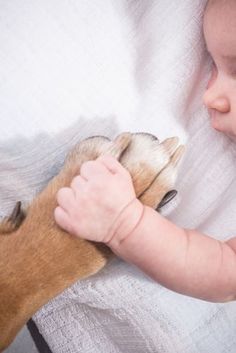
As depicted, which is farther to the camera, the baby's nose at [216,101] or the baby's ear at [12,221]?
the baby's nose at [216,101]

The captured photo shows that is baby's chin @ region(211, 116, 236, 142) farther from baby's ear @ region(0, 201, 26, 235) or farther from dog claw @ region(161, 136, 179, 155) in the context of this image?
baby's ear @ region(0, 201, 26, 235)

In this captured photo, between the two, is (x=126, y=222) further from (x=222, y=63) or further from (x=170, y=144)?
(x=222, y=63)

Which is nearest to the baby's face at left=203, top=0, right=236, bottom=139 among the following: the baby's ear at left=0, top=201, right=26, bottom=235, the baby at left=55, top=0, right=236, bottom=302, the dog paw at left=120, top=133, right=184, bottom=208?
the baby at left=55, top=0, right=236, bottom=302

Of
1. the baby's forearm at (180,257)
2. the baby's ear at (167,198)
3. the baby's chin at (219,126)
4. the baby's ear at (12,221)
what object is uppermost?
the baby's chin at (219,126)

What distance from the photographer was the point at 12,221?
709 millimetres

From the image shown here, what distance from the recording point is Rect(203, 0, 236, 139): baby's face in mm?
747

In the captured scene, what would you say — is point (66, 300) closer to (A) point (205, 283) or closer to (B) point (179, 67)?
(A) point (205, 283)

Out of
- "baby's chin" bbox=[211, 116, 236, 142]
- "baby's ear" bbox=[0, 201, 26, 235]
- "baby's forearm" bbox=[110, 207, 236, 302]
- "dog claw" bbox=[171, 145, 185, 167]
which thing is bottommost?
"baby's ear" bbox=[0, 201, 26, 235]

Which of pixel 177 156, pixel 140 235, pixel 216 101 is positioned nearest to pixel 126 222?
pixel 140 235

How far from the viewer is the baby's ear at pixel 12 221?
704mm

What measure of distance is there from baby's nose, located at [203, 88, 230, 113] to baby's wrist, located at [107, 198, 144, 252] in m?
0.21

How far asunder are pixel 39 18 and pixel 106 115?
0.56ft

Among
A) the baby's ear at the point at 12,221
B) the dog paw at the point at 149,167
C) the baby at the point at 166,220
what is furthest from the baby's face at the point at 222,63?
the baby's ear at the point at 12,221

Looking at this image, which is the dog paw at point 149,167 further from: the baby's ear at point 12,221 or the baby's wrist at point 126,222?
the baby's ear at point 12,221
